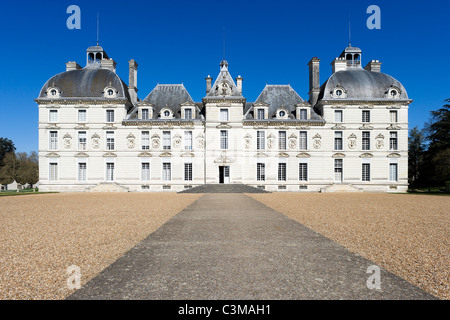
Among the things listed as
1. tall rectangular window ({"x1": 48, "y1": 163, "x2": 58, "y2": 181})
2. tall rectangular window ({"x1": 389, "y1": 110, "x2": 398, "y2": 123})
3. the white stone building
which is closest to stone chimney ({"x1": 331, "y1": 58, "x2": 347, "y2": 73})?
the white stone building

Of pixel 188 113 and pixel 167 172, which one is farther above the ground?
Answer: pixel 188 113

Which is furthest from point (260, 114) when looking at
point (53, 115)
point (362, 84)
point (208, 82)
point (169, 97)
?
point (53, 115)

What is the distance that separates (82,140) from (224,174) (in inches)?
656

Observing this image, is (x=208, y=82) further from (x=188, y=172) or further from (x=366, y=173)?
(x=366, y=173)

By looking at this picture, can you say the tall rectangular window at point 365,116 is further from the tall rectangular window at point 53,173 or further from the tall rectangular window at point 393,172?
the tall rectangular window at point 53,173

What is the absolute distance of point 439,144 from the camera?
3384cm

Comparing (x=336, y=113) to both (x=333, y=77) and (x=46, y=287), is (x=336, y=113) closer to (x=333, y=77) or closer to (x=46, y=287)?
(x=333, y=77)

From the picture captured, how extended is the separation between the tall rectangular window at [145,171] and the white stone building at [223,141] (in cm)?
12

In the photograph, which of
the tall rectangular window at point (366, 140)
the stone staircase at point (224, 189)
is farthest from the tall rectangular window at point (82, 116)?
the tall rectangular window at point (366, 140)

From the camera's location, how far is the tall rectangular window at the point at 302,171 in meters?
32.9

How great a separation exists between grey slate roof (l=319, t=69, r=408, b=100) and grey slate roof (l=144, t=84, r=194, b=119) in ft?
54.5

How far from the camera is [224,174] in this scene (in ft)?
107

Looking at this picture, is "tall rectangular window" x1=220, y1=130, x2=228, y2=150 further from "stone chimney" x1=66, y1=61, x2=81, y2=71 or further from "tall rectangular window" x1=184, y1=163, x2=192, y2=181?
"stone chimney" x1=66, y1=61, x2=81, y2=71
